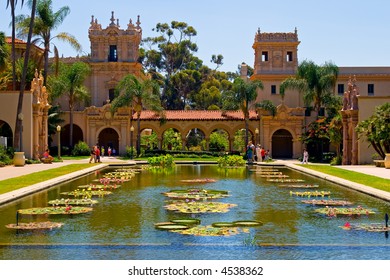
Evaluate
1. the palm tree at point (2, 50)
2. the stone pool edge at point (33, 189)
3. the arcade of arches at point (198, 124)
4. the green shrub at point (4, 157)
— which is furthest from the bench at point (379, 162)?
the palm tree at point (2, 50)

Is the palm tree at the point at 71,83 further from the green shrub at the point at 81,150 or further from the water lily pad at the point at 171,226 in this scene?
the water lily pad at the point at 171,226

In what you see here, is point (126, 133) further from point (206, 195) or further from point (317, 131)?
point (206, 195)

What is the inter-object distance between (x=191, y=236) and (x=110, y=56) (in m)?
54.9

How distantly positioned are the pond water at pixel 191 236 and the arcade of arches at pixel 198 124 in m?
39.7

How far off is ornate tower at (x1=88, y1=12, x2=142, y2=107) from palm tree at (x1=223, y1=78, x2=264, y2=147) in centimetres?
1311

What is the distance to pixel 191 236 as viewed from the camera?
12633 mm

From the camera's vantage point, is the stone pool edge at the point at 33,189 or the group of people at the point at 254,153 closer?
the stone pool edge at the point at 33,189

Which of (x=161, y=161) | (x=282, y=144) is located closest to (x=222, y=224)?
(x=161, y=161)

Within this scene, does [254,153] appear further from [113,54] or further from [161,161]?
[113,54]

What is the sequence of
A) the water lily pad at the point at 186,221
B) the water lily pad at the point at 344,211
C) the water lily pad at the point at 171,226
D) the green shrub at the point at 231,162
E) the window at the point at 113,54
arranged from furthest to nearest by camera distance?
the window at the point at 113,54 < the green shrub at the point at 231,162 < the water lily pad at the point at 344,211 < the water lily pad at the point at 186,221 < the water lily pad at the point at 171,226

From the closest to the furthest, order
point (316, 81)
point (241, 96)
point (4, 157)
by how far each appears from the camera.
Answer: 1. point (4, 157)
2. point (316, 81)
3. point (241, 96)

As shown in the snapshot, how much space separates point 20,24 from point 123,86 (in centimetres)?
1070

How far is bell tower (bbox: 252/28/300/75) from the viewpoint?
65062mm

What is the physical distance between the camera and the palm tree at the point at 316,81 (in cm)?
5481
